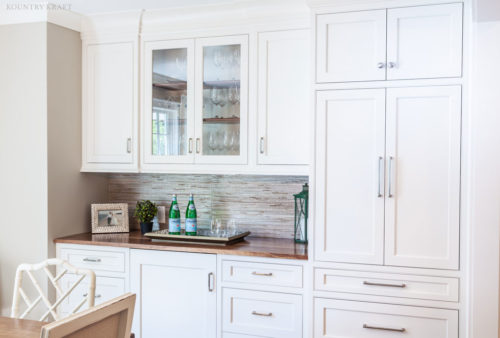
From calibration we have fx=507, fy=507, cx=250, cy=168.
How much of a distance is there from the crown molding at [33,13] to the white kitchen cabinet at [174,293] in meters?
1.59

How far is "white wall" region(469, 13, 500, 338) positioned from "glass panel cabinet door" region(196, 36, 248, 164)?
1341 mm

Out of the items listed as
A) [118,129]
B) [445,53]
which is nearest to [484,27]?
[445,53]

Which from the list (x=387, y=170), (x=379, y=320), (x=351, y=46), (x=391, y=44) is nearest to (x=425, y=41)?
(x=391, y=44)

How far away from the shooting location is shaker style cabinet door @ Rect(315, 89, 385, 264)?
2697mm

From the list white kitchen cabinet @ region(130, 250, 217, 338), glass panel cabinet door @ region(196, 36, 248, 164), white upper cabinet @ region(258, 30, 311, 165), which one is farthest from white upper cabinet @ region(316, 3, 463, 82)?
white kitchen cabinet @ region(130, 250, 217, 338)

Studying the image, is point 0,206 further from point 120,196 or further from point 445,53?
point 445,53

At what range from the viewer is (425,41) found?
2.63 meters

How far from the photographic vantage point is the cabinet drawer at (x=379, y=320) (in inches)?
102

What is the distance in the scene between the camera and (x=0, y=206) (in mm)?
3377

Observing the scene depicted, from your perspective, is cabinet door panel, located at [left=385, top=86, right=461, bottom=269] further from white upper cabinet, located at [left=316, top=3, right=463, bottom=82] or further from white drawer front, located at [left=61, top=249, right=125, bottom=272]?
white drawer front, located at [left=61, top=249, right=125, bottom=272]

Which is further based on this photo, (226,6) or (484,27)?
(226,6)

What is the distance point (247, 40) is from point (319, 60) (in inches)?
22.7

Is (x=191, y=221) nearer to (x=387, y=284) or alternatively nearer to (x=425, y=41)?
(x=387, y=284)

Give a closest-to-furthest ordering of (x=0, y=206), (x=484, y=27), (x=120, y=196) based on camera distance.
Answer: (x=484, y=27) → (x=0, y=206) → (x=120, y=196)
